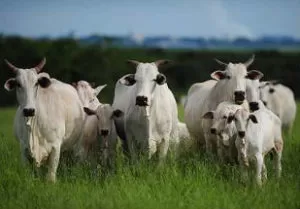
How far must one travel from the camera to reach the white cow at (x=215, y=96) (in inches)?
458

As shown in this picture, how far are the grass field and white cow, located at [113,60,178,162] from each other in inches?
19.7

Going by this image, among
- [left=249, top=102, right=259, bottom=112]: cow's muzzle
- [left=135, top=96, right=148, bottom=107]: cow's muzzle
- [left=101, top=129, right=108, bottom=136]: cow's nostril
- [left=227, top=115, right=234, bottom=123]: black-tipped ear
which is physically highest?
[left=135, top=96, right=148, bottom=107]: cow's muzzle

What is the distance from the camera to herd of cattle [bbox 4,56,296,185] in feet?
33.4

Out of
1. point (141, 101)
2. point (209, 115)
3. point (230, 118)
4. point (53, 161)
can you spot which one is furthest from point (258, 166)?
point (53, 161)

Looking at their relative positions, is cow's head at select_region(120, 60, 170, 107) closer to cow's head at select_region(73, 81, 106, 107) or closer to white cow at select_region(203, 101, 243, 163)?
white cow at select_region(203, 101, 243, 163)

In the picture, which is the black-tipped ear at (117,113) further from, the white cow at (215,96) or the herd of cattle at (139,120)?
the white cow at (215,96)

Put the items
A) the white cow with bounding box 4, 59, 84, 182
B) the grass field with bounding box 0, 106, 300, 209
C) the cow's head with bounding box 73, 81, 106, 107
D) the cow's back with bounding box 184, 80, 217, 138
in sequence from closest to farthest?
1. the grass field with bounding box 0, 106, 300, 209
2. the white cow with bounding box 4, 59, 84, 182
3. the cow's head with bounding box 73, 81, 106, 107
4. the cow's back with bounding box 184, 80, 217, 138

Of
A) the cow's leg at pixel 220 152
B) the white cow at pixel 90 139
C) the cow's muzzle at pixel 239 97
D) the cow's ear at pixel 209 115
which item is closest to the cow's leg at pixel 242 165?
the cow's leg at pixel 220 152

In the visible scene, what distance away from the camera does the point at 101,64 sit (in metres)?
49.2

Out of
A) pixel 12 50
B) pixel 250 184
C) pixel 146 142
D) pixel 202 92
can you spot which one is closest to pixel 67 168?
pixel 146 142

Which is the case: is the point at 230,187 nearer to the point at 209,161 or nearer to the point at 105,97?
the point at 209,161

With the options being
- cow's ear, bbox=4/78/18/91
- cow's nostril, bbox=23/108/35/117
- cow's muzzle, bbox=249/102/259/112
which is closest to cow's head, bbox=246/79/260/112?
cow's muzzle, bbox=249/102/259/112

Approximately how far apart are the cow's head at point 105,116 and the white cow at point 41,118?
443mm

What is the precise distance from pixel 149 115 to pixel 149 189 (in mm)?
1761
